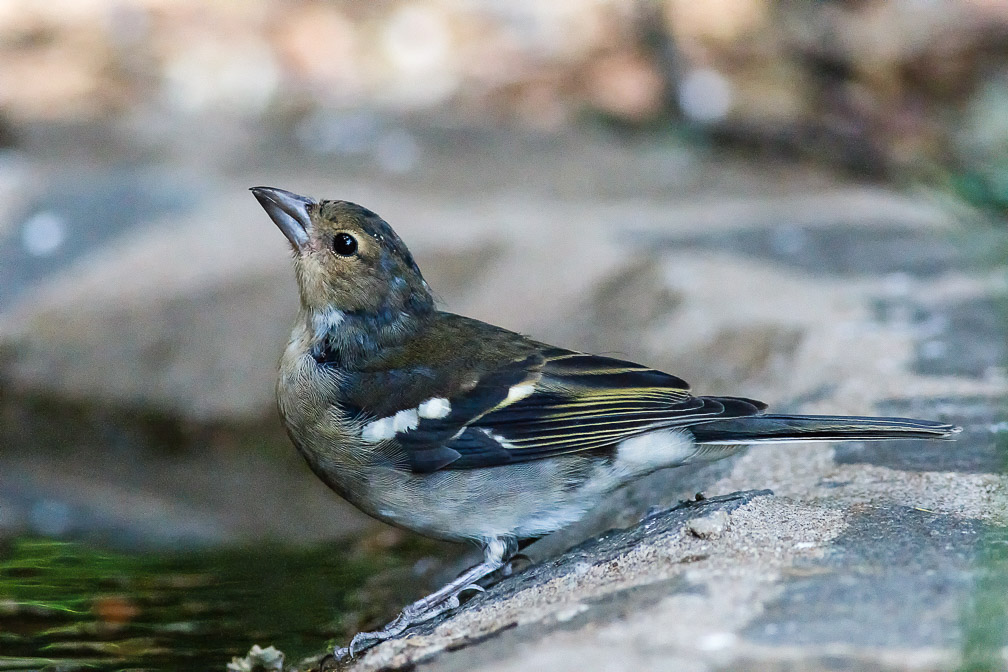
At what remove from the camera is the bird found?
3756 millimetres

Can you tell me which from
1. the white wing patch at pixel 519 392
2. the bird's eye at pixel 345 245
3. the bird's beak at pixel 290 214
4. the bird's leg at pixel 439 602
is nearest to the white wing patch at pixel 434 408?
the white wing patch at pixel 519 392

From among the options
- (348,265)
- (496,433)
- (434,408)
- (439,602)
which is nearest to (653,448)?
(496,433)

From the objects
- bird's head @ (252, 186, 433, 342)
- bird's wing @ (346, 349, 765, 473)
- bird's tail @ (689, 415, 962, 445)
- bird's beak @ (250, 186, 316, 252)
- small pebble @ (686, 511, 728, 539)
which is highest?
bird's beak @ (250, 186, 316, 252)

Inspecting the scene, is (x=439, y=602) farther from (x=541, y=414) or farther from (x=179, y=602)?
(x=179, y=602)

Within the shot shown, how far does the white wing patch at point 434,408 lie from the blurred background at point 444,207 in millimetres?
827

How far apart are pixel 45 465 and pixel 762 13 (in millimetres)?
9351

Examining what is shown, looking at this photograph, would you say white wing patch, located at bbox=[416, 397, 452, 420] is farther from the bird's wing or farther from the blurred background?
the blurred background

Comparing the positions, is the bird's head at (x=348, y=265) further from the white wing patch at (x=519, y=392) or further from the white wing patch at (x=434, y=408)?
the white wing patch at (x=519, y=392)

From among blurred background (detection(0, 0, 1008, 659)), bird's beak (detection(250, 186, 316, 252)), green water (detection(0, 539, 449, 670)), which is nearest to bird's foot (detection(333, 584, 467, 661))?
green water (detection(0, 539, 449, 670))

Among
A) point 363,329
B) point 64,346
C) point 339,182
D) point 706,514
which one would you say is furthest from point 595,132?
point 706,514

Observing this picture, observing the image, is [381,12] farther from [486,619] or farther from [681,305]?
[486,619]

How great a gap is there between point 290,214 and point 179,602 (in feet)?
5.12

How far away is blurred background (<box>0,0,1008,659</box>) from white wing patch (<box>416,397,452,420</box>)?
2.71ft

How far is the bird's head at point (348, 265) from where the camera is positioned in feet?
14.4
